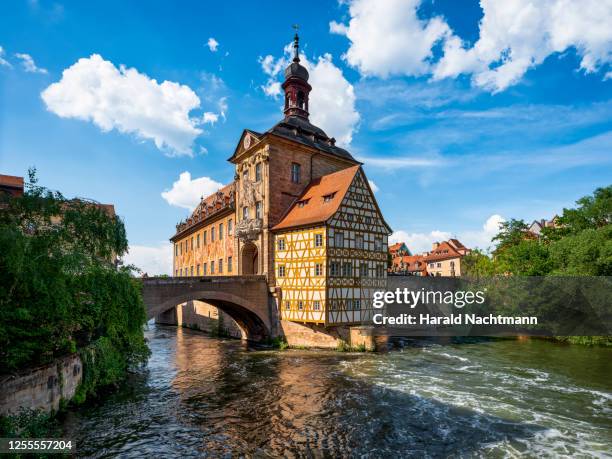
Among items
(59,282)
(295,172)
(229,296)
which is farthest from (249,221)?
(59,282)

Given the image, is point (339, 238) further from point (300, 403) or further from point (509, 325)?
point (509, 325)

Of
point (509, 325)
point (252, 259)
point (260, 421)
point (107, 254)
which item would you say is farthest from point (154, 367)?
point (509, 325)

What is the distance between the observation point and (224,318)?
33.3m

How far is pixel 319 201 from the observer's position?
26438 mm

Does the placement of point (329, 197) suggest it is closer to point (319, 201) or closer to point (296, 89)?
point (319, 201)

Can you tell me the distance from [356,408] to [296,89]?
27414 mm

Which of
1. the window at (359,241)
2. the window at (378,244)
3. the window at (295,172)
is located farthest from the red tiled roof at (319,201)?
the window at (378,244)

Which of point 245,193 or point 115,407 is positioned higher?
point 245,193

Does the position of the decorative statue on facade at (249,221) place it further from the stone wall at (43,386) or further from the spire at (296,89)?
the stone wall at (43,386)

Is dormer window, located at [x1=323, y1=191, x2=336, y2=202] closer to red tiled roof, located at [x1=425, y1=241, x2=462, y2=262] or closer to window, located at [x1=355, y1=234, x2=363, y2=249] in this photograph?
window, located at [x1=355, y1=234, x2=363, y2=249]

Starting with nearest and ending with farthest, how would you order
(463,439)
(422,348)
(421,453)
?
(421,453), (463,439), (422,348)

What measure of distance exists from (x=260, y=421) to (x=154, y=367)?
10759 mm

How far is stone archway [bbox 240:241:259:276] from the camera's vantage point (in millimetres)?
30766

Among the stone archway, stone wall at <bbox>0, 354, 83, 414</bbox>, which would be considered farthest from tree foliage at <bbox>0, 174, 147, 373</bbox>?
the stone archway
